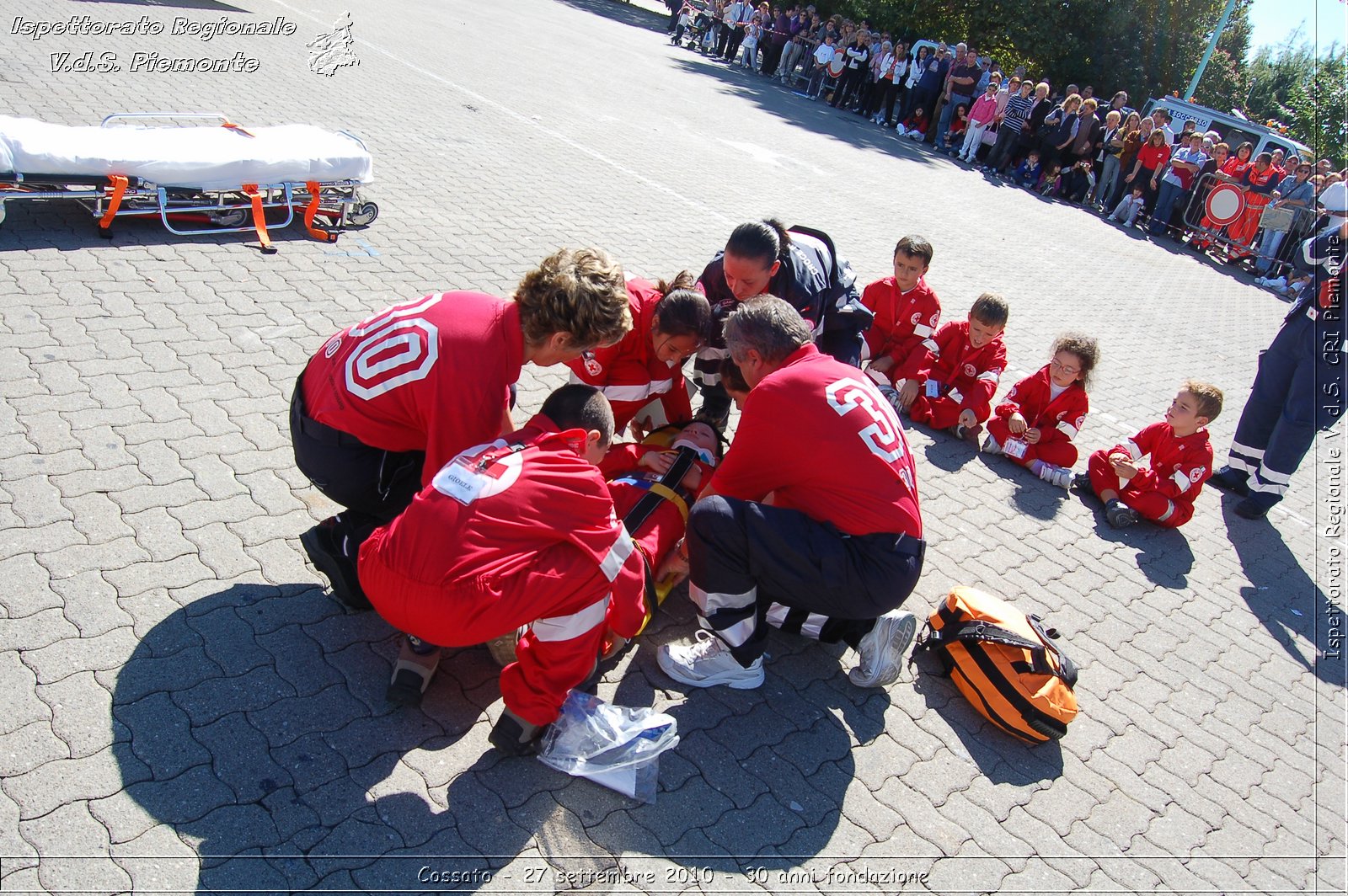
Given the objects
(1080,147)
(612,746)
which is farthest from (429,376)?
Result: (1080,147)

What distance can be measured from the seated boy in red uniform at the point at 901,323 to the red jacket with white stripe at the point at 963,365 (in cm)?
8

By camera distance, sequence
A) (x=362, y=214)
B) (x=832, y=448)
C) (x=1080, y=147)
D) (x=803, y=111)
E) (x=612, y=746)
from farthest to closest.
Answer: (x=803, y=111) < (x=1080, y=147) < (x=362, y=214) < (x=832, y=448) < (x=612, y=746)

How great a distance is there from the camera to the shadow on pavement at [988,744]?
3.31 meters

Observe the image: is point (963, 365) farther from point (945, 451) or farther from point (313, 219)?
point (313, 219)

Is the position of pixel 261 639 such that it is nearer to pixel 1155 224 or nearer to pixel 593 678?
pixel 593 678

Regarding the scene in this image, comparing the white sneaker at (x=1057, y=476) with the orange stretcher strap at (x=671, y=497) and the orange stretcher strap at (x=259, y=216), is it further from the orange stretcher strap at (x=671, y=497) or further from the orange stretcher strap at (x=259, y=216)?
the orange stretcher strap at (x=259, y=216)

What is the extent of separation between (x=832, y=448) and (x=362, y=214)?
16.8ft

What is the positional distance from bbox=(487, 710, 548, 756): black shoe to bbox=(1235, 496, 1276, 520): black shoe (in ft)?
17.7

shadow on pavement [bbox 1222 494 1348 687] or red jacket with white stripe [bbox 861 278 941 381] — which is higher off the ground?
red jacket with white stripe [bbox 861 278 941 381]

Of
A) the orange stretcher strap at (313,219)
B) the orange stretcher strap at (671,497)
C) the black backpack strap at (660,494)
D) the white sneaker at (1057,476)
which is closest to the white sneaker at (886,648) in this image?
the orange stretcher strap at (671,497)

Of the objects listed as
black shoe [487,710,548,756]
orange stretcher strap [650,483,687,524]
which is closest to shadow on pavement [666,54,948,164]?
orange stretcher strap [650,483,687,524]

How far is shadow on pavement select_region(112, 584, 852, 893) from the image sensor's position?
2.45m

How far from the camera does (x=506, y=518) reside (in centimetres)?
258

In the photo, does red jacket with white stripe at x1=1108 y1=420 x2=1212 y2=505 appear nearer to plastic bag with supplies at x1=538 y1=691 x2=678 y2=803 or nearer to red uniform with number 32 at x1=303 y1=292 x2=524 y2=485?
plastic bag with supplies at x1=538 y1=691 x2=678 y2=803
